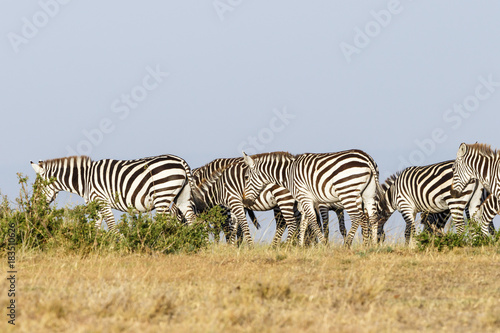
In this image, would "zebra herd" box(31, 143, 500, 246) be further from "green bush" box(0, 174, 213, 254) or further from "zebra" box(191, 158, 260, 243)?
"green bush" box(0, 174, 213, 254)

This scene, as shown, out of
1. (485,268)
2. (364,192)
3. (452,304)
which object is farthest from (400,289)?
(364,192)

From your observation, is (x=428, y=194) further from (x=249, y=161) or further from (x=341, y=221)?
(x=249, y=161)

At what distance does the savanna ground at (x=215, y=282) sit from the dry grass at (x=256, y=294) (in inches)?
0.5

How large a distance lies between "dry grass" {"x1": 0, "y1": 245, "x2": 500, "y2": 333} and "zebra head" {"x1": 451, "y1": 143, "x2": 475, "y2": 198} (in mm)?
4065

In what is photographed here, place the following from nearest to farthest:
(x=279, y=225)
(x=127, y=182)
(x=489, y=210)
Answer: (x=489, y=210) → (x=127, y=182) → (x=279, y=225)

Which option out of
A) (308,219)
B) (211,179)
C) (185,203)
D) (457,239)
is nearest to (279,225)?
(308,219)

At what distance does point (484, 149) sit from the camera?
1279cm

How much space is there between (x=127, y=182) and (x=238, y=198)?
299 cm

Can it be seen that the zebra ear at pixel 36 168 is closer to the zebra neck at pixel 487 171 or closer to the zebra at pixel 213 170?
the zebra at pixel 213 170

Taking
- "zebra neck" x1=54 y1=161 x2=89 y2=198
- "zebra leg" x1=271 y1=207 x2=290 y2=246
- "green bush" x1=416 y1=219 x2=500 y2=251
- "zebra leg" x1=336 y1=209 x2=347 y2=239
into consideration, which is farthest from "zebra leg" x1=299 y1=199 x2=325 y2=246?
"zebra neck" x1=54 y1=161 x2=89 y2=198

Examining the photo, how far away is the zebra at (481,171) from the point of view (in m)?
12.4

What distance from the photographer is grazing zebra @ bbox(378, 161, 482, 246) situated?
1319cm

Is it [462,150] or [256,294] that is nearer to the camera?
[256,294]

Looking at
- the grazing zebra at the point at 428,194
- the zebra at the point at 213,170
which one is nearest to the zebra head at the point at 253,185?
the zebra at the point at 213,170
